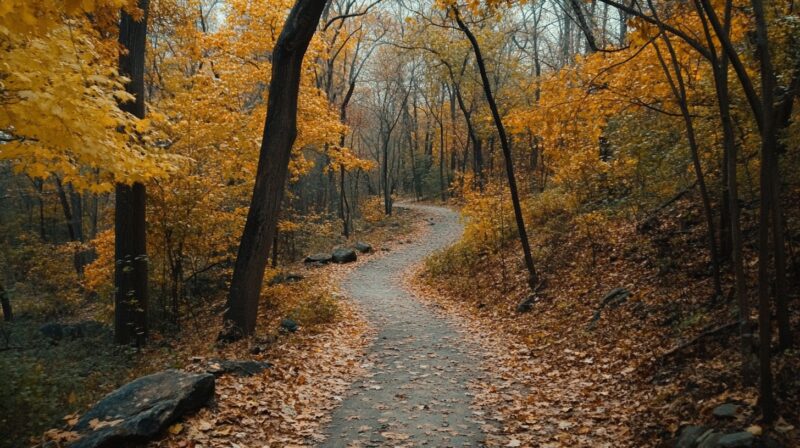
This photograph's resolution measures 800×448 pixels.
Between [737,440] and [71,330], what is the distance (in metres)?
17.9

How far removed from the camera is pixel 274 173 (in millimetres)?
8125

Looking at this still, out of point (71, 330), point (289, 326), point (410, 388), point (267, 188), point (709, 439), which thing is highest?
point (267, 188)

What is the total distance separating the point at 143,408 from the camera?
14.9 ft

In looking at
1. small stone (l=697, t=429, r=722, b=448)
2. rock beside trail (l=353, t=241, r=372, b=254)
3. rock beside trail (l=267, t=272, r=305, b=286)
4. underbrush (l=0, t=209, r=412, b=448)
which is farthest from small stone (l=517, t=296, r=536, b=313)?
rock beside trail (l=353, t=241, r=372, b=254)

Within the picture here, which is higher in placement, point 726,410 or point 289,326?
point 726,410

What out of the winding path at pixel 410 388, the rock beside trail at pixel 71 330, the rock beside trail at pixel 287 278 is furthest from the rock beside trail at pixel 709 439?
the rock beside trail at pixel 71 330

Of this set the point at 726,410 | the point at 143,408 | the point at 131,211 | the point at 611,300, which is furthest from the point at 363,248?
the point at 726,410

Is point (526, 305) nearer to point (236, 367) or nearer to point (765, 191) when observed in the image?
point (236, 367)

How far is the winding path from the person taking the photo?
5000 millimetres

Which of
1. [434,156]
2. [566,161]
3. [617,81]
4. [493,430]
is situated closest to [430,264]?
[566,161]

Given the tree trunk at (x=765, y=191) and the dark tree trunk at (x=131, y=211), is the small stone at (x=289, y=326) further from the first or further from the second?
the tree trunk at (x=765, y=191)

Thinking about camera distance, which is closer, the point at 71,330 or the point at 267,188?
the point at 267,188

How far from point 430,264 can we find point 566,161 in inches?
238

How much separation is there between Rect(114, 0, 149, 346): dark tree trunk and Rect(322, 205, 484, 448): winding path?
15.8ft
